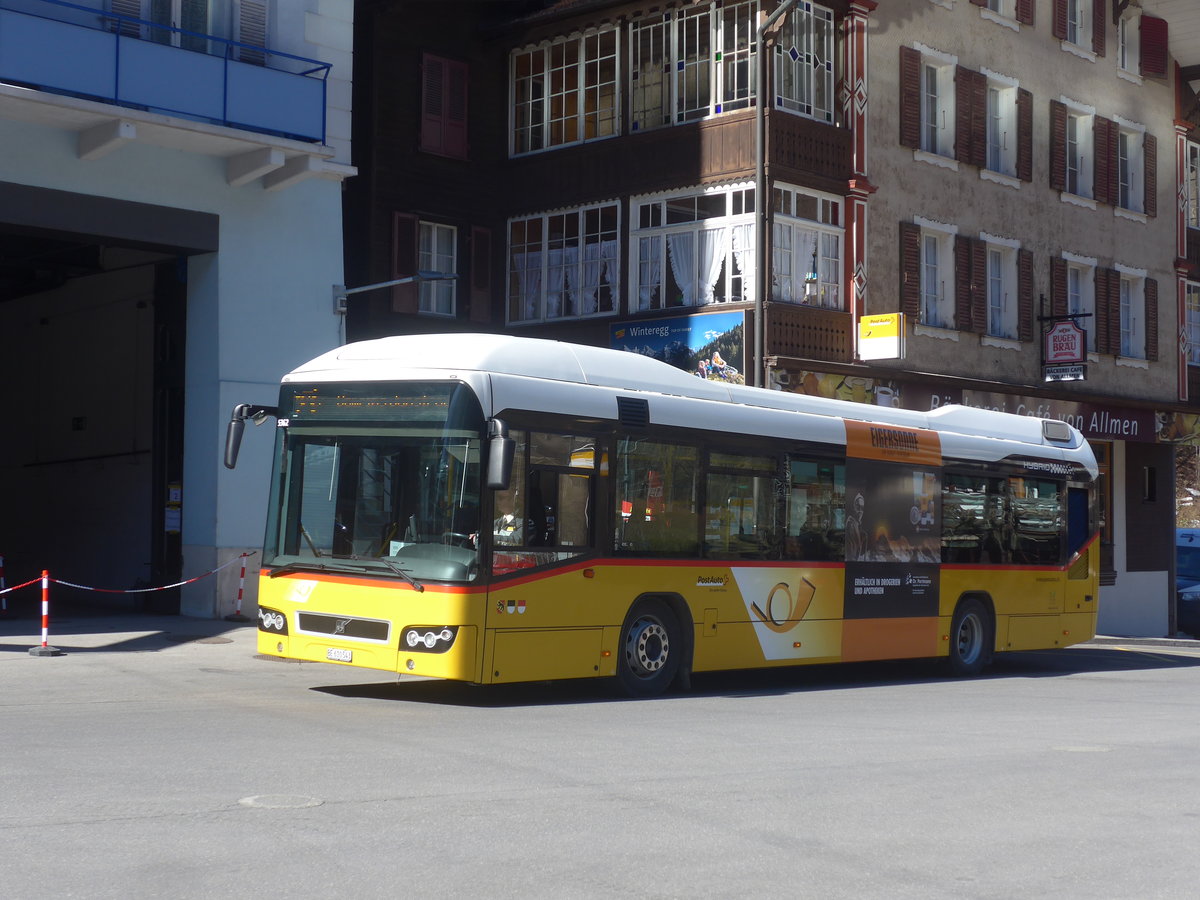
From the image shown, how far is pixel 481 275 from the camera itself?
29328 mm

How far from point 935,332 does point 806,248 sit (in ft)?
12.9

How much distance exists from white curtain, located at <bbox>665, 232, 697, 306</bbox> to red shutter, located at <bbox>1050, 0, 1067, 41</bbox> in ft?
37.3

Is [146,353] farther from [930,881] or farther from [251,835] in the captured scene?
[930,881]

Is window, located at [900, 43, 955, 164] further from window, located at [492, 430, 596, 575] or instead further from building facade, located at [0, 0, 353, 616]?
window, located at [492, 430, 596, 575]

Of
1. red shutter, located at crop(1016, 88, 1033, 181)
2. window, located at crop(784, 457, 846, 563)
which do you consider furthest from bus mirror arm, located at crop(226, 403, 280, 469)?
red shutter, located at crop(1016, 88, 1033, 181)

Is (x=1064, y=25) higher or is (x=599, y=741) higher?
(x=1064, y=25)

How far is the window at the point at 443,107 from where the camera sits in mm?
28656

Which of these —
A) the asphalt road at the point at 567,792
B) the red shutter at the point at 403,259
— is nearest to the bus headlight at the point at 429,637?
the asphalt road at the point at 567,792

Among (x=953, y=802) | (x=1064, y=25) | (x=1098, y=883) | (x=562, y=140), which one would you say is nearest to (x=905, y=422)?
(x=953, y=802)

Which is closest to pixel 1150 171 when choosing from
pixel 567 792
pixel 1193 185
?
pixel 1193 185

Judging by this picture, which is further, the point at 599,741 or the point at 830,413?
the point at 830,413

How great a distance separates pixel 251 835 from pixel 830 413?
1057 centimetres

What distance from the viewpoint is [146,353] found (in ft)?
77.1

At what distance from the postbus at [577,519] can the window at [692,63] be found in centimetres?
1046
